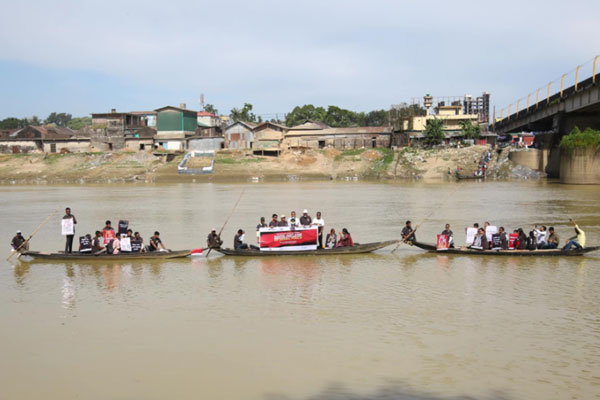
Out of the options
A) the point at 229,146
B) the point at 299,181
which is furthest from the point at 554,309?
the point at 229,146

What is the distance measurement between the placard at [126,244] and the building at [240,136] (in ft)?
213

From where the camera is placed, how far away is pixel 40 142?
3595 inches

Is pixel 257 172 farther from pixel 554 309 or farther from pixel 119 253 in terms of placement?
pixel 554 309

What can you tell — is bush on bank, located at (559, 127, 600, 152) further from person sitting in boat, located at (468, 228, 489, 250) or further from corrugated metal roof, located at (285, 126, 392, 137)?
person sitting in boat, located at (468, 228, 489, 250)

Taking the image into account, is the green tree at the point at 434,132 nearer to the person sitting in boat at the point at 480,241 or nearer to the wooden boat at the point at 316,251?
the person sitting in boat at the point at 480,241

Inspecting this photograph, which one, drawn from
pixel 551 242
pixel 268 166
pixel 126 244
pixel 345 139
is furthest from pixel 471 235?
pixel 345 139

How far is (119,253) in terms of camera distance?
21281 mm

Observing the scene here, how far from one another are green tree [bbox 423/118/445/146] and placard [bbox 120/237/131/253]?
6197 centimetres

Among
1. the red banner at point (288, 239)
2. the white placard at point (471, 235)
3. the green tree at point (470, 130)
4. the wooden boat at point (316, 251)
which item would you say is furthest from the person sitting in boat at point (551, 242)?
the green tree at point (470, 130)

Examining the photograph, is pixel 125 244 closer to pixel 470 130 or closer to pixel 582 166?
pixel 582 166

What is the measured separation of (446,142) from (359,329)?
69245 millimetres

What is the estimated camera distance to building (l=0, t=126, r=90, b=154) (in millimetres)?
89062

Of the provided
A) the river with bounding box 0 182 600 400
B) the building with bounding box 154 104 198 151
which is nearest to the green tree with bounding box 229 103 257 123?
the building with bounding box 154 104 198 151

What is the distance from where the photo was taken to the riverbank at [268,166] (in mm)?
70562
